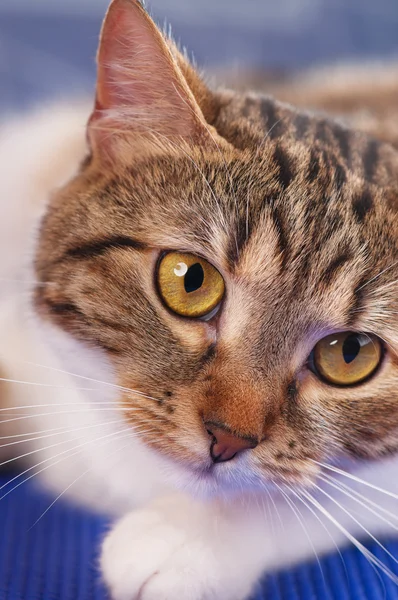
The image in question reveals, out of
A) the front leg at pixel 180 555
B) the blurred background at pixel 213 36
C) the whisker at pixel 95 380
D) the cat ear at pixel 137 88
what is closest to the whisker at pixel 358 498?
the front leg at pixel 180 555

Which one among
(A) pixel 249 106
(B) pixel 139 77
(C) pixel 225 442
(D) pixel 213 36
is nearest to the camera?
(C) pixel 225 442

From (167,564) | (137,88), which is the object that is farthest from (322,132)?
(167,564)

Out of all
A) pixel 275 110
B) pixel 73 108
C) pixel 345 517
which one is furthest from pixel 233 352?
pixel 73 108

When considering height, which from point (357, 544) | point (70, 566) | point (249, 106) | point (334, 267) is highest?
point (249, 106)

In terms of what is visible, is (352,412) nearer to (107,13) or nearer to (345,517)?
(345,517)

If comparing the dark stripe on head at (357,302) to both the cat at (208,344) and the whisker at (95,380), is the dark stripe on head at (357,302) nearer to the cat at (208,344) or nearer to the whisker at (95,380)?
the cat at (208,344)

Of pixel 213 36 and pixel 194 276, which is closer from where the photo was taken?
pixel 194 276

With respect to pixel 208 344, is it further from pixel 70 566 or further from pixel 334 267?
pixel 70 566

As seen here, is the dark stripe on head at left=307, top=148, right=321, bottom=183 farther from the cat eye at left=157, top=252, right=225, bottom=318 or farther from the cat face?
the cat eye at left=157, top=252, right=225, bottom=318
